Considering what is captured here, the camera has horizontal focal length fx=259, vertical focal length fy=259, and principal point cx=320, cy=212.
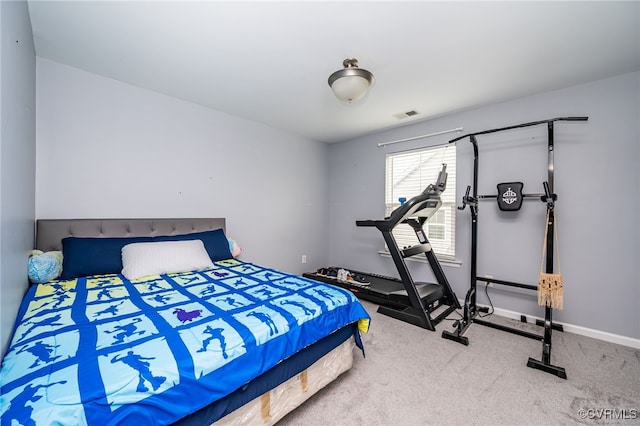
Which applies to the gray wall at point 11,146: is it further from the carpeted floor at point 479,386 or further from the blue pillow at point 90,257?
the carpeted floor at point 479,386

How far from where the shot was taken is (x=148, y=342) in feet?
3.53

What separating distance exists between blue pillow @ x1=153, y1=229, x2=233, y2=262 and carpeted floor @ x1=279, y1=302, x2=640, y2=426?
5.44 feet

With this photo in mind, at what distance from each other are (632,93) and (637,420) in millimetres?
2525

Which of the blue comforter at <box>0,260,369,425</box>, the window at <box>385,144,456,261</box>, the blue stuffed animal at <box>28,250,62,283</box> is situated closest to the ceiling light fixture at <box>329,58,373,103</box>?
the blue comforter at <box>0,260,369,425</box>

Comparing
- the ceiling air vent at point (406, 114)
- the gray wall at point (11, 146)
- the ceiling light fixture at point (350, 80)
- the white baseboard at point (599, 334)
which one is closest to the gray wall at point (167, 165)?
the gray wall at point (11, 146)

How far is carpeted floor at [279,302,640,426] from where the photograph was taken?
1483 mm

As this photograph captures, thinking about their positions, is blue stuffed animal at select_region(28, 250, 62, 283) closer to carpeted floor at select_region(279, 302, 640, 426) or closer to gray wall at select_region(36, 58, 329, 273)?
gray wall at select_region(36, 58, 329, 273)

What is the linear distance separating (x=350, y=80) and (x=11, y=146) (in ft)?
6.07

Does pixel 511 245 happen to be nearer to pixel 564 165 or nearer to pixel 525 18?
pixel 564 165

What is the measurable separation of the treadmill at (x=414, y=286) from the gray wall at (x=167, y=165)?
1485 millimetres

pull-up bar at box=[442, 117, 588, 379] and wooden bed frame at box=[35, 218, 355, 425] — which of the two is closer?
wooden bed frame at box=[35, 218, 355, 425]

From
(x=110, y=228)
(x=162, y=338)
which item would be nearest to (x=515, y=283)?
(x=162, y=338)

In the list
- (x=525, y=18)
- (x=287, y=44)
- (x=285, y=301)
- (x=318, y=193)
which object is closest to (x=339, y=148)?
(x=318, y=193)

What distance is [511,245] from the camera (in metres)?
2.85
